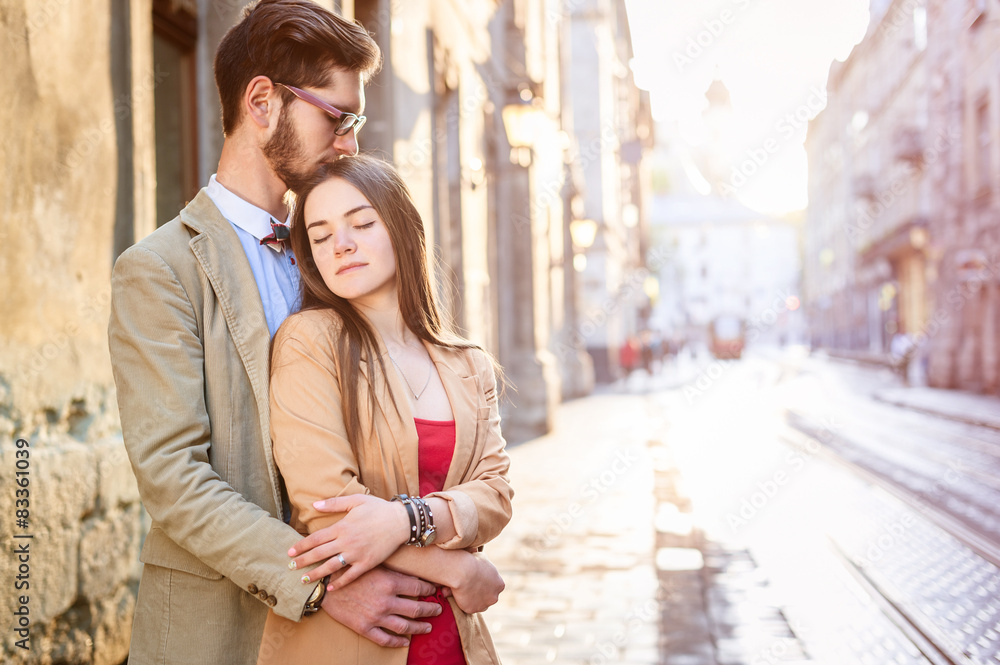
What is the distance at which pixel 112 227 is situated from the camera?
3.60m

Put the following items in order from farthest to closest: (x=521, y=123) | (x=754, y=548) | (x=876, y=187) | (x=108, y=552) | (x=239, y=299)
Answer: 1. (x=876, y=187)
2. (x=521, y=123)
3. (x=754, y=548)
4. (x=108, y=552)
5. (x=239, y=299)

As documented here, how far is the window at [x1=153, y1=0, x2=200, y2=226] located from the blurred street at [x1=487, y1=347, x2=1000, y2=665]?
120 inches

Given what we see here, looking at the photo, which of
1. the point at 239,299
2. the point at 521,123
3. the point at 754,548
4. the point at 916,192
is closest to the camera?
the point at 239,299

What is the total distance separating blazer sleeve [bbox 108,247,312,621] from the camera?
168 centimetres

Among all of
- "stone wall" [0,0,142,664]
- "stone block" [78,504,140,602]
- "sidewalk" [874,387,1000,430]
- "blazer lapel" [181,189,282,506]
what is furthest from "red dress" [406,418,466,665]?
"sidewalk" [874,387,1000,430]

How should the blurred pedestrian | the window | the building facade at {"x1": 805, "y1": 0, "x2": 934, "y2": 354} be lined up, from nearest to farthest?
the window, the blurred pedestrian, the building facade at {"x1": 805, "y1": 0, "x2": 934, "y2": 354}

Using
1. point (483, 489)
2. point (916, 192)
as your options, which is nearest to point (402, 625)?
point (483, 489)

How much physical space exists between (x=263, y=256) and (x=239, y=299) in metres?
0.19

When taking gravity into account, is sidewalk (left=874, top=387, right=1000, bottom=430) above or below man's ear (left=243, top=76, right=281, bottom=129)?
below

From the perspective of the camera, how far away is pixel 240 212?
2.05 metres

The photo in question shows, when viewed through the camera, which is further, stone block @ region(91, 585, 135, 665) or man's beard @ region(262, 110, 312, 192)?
stone block @ region(91, 585, 135, 665)

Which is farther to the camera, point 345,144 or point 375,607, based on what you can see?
point 345,144

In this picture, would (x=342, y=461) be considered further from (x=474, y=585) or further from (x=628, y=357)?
(x=628, y=357)

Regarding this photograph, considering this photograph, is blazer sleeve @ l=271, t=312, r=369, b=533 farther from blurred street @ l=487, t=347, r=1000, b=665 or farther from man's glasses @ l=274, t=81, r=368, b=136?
blurred street @ l=487, t=347, r=1000, b=665
